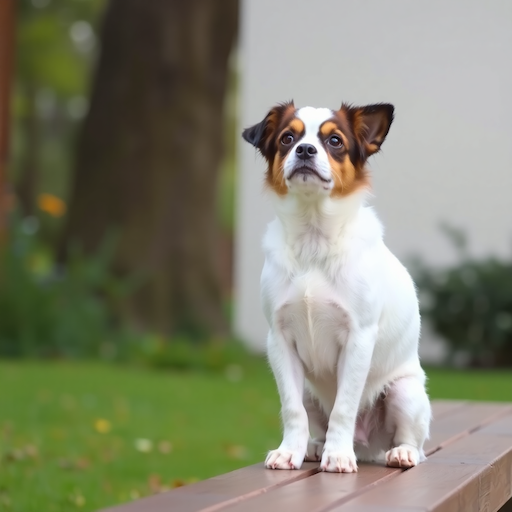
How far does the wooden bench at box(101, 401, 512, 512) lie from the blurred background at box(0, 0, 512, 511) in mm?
3288

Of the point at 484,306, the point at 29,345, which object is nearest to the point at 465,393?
the point at 484,306

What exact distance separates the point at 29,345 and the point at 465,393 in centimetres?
452

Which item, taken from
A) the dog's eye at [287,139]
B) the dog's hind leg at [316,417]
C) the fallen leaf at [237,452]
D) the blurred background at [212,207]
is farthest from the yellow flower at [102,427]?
the dog's eye at [287,139]

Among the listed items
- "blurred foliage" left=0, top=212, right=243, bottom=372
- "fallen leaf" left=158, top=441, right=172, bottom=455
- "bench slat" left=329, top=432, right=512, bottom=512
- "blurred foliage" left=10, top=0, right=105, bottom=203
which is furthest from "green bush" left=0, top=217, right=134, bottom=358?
"blurred foliage" left=10, top=0, right=105, bottom=203

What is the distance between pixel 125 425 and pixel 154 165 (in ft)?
17.9

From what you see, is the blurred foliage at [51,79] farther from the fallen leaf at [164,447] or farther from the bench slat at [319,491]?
the bench slat at [319,491]

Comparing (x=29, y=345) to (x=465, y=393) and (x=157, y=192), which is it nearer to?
(x=157, y=192)

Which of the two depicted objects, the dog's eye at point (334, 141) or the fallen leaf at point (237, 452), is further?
the fallen leaf at point (237, 452)

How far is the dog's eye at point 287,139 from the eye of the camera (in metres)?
2.85

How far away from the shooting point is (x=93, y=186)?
36.9 feet

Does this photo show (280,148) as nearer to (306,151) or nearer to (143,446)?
(306,151)

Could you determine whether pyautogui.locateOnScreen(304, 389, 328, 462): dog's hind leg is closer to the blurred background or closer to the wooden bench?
the wooden bench

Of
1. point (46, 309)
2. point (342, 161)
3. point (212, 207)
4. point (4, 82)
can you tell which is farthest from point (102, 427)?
point (212, 207)

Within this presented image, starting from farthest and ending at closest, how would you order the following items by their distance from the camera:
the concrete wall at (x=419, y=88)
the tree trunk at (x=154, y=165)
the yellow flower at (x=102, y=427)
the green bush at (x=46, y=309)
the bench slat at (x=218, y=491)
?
1. the tree trunk at (x=154, y=165)
2. the green bush at (x=46, y=309)
3. the concrete wall at (x=419, y=88)
4. the yellow flower at (x=102, y=427)
5. the bench slat at (x=218, y=491)
